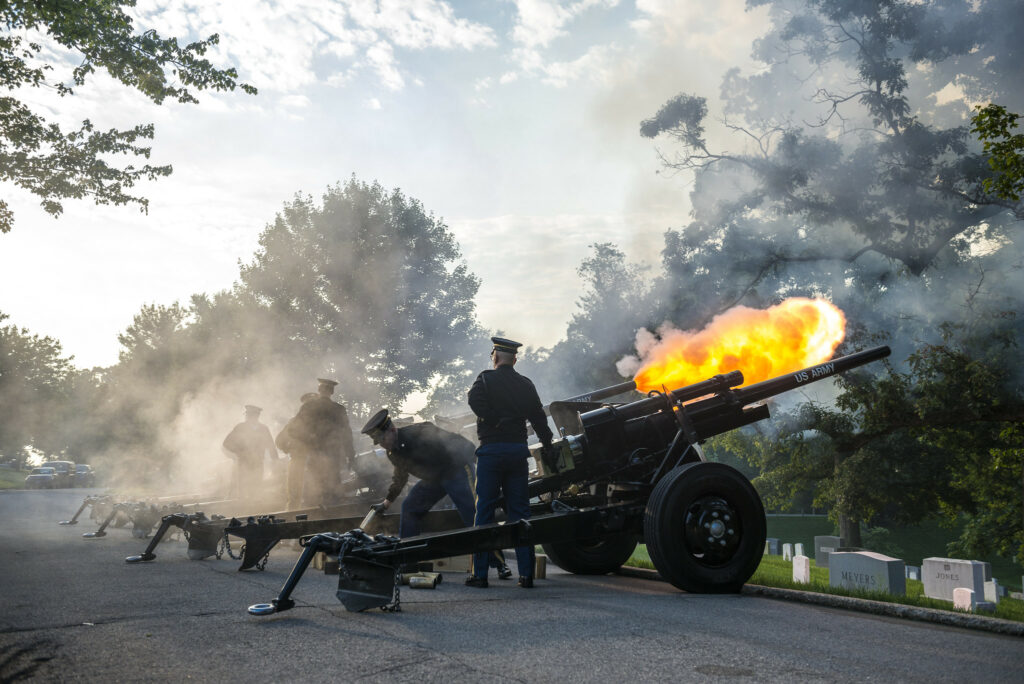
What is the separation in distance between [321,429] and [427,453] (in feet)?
14.2

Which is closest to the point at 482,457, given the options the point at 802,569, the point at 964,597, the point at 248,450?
the point at 964,597

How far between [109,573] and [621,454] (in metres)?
5.24

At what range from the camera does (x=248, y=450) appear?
1368 cm

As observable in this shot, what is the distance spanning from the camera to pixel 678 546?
6113 mm

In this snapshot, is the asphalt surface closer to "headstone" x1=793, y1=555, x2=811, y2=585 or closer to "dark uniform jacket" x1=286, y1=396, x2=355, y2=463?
"dark uniform jacket" x1=286, y1=396, x2=355, y2=463

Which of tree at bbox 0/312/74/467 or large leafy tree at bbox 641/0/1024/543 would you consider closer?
large leafy tree at bbox 641/0/1024/543

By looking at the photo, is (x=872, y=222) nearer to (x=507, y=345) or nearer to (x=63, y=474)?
(x=507, y=345)

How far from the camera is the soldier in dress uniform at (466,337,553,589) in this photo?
672cm

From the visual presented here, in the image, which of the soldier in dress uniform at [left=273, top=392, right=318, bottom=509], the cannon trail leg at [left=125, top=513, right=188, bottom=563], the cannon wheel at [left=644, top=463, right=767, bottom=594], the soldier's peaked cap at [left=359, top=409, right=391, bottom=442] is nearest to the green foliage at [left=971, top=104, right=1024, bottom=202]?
the cannon wheel at [left=644, top=463, right=767, bottom=594]

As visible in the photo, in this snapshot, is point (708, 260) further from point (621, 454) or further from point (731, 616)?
point (731, 616)

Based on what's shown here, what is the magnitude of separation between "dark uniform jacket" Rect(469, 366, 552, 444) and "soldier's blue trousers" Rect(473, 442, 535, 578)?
0.10 meters

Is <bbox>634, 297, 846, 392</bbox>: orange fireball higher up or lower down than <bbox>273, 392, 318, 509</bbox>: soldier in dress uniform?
higher up

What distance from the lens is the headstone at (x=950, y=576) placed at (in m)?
11.4

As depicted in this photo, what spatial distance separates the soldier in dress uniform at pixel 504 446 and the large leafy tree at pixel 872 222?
13.3 m
